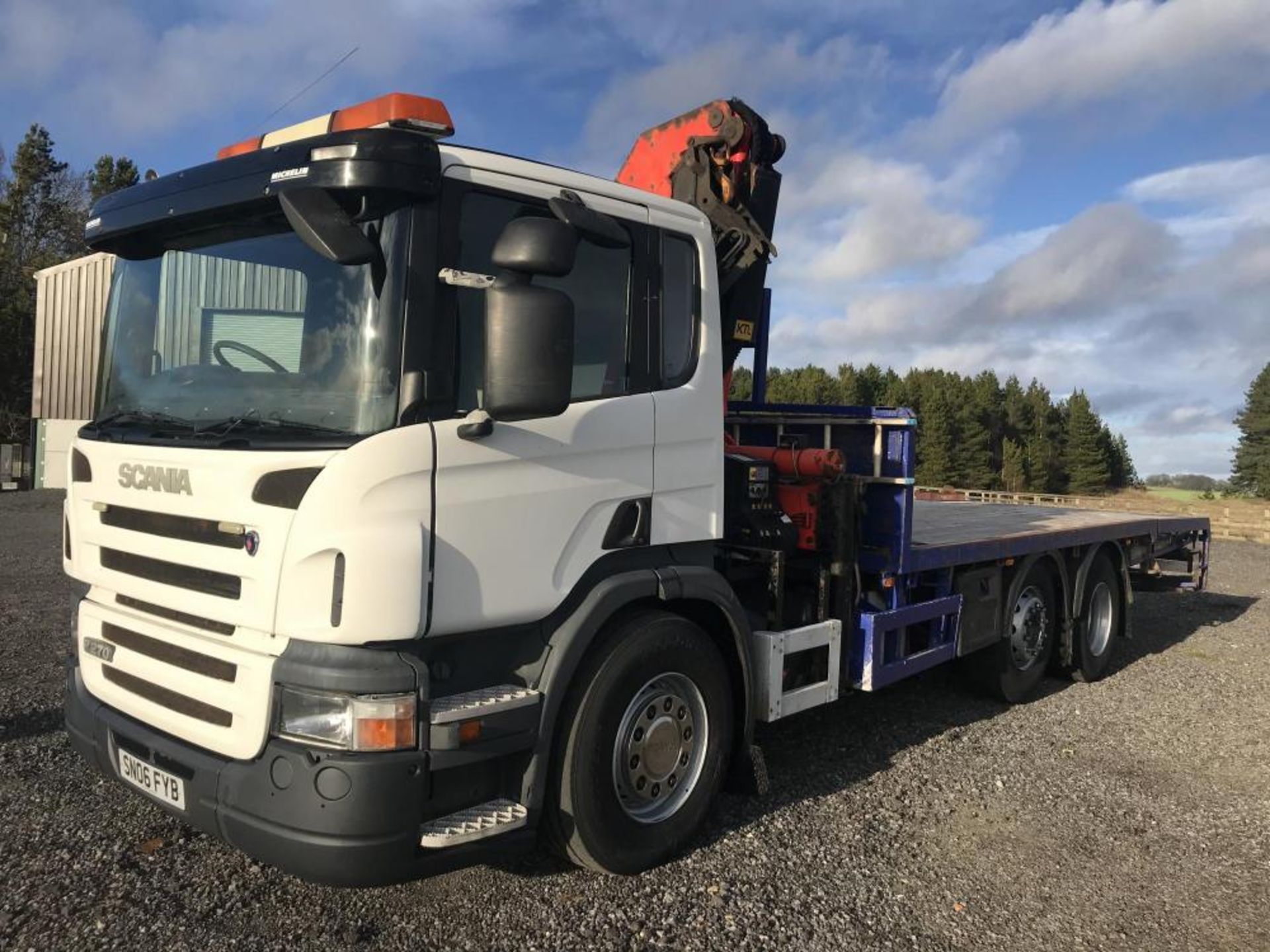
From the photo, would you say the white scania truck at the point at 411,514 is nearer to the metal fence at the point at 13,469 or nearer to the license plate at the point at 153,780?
the license plate at the point at 153,780

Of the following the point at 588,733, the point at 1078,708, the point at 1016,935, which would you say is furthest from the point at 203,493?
the point at 1078,708

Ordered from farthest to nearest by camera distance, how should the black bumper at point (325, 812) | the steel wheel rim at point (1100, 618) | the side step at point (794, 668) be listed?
the steel wheel rim at point (1100, 618) < the side step at point (794, 668) < the black bumper at point (325, 812)

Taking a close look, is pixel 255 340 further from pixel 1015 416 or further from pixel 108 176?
pixel 1015 416

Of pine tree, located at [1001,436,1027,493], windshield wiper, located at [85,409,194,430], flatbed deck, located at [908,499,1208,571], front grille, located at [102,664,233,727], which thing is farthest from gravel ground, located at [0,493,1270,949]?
pine tree, located at [1001,436,1027,493]

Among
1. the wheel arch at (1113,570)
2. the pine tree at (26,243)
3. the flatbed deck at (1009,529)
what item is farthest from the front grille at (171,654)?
the pine tree at (26,243)

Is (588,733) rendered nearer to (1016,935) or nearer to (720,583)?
(720,583)

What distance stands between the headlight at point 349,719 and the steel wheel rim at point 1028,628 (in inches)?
192

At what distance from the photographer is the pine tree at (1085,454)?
222ft

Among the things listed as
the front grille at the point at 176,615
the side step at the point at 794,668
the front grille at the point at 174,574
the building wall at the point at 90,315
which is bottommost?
the side step at the point at 794,668

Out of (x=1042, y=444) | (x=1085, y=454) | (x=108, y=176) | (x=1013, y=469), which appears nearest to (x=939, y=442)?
(x=1013, y=469)

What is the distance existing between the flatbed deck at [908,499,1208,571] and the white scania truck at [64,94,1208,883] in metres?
1.60

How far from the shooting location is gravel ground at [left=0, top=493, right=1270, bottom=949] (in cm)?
327

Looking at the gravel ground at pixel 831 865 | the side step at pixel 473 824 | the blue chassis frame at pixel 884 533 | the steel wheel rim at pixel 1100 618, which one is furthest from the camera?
the steel wheel rim at pixel 1100 618

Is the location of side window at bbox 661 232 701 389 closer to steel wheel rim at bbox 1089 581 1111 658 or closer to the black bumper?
the black bumper
